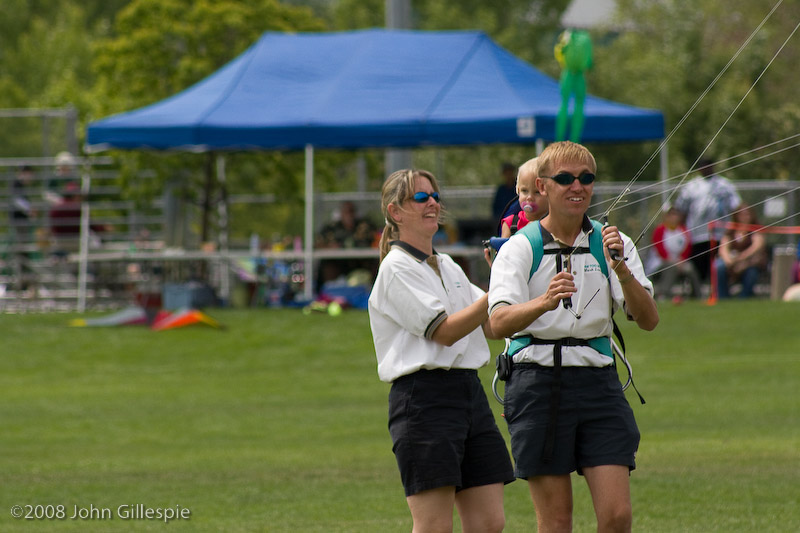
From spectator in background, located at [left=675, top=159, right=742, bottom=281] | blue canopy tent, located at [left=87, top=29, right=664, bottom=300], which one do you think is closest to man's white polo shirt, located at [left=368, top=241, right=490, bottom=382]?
blue canopy tent, located at [left=87, top=29, right=664, bottom=300]

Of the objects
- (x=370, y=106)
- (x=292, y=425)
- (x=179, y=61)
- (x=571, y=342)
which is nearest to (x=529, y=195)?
(x=571, y=342)

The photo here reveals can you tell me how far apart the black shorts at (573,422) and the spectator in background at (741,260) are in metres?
15.5

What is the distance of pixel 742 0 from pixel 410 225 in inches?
1786

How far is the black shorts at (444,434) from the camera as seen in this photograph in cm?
529

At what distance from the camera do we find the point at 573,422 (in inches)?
205

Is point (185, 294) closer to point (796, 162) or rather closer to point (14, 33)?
point (796, 162)

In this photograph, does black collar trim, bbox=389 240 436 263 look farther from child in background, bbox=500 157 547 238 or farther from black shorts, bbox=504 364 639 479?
black shorts, bbox=504 364 639 479

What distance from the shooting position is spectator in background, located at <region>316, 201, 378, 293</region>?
2105 cm

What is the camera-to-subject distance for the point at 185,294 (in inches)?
802

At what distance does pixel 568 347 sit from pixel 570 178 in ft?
2.07

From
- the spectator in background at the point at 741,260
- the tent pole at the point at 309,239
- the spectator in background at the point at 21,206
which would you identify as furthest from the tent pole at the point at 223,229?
the spectator in background at the point at 741,260

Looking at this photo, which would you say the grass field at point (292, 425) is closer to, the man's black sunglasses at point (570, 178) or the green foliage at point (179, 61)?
the man's black sunglasses at point (570, 178)

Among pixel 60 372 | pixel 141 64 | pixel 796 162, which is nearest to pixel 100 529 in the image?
pixel 60 372

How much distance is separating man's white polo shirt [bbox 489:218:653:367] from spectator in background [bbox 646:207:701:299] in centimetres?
1462
